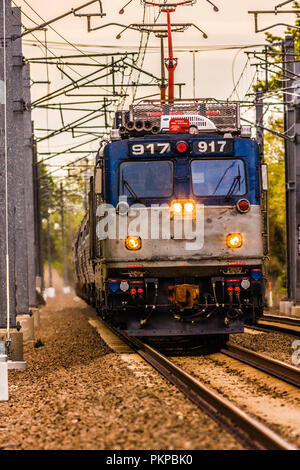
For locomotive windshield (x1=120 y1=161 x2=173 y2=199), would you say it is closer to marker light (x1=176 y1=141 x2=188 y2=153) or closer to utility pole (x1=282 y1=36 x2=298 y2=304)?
marker light (x1=176 y1=141 x2=188 y2=153)

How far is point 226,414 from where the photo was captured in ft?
29.1

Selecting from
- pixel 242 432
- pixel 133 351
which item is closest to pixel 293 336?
pixel 133 351

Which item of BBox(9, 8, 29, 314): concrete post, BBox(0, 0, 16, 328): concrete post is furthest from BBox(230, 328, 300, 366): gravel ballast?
BBox(9, 8, 29, 314): concrete post

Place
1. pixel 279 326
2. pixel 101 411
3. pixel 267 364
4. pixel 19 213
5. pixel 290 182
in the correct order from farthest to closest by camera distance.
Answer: pixel 290 182
pixel 279 326
pixel 19 213
pixel 267 364
pixel 101 411

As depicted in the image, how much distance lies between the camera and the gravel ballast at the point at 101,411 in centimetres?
794

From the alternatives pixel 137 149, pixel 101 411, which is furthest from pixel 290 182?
pixel 101 411

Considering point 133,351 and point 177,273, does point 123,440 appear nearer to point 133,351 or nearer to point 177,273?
point 177,273

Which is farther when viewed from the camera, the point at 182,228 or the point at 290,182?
the point at 290,182

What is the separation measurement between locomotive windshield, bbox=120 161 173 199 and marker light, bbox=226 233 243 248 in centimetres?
119

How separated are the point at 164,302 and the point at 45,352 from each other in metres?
5.27

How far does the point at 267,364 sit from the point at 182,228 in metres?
2.51

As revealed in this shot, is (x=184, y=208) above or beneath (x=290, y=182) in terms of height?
beneath

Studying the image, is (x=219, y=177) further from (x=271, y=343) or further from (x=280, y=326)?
(x=280, y=326)

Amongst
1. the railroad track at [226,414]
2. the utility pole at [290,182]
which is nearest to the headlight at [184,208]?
the railroad track at [226,414]
